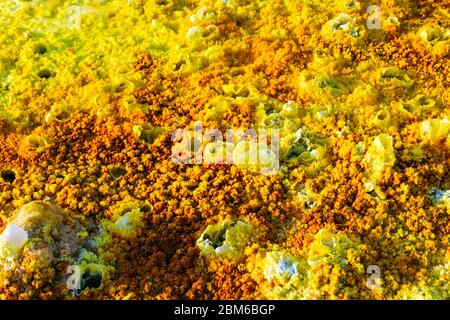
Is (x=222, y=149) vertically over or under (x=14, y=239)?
over

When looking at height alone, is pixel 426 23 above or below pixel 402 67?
above

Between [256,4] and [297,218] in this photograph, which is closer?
[297,218]

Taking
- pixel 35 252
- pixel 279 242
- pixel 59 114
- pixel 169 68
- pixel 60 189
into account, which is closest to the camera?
pixel 35 252

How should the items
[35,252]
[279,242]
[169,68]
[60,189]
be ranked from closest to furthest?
1. [35,252]
2. [279,242]
3. [60,189]
4. [169,68]

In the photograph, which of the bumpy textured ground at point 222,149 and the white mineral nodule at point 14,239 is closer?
the white mineral nodule at point 14,239

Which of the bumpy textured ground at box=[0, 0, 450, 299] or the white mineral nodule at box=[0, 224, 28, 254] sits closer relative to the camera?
the white mineral nodule at box=[0, 224, 28, 254]

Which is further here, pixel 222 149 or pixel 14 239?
pixel 222 149

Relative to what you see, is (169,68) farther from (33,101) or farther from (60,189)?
(60,189)
